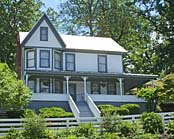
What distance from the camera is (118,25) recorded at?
50.2m

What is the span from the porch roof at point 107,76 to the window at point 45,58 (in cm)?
148

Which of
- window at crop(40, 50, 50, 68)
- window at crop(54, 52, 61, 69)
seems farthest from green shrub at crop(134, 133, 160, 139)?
window at crop(54, 52, 61, 69)

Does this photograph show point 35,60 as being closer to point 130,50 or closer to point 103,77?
point 103,77

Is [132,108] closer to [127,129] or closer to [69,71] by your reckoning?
[69,71]

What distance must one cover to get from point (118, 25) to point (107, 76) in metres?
16.0

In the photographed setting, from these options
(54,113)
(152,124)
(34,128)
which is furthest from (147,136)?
(54,113)

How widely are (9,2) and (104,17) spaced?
1222 centimetres

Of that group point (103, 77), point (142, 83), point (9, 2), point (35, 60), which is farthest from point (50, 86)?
point (9, 2)

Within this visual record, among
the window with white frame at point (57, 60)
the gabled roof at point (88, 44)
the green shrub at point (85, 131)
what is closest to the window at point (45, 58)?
the window with white frame at point (57, 60)

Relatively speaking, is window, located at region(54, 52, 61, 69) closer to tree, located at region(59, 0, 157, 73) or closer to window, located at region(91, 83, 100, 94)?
window, located at region(91, 83, 100, 94)

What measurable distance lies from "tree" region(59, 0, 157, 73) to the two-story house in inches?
338

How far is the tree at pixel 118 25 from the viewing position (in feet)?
158

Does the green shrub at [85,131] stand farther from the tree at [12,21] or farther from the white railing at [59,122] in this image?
the tree at [12,21]

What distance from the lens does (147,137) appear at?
20797mm
